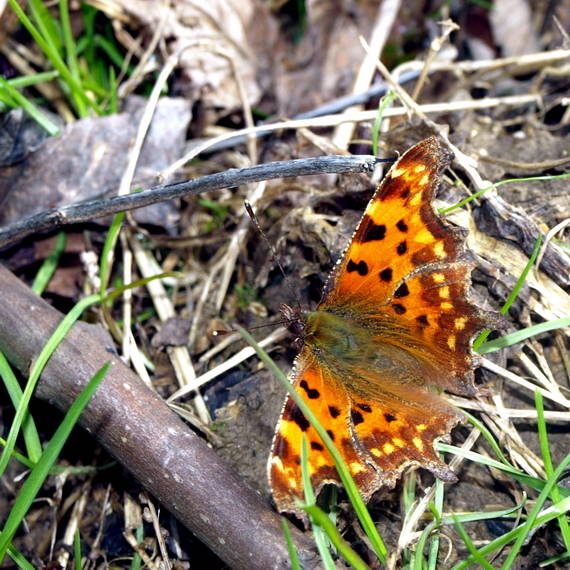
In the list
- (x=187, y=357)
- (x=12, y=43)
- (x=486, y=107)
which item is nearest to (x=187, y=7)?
(x=12, y=43)

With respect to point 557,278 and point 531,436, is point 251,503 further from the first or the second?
point 557,278

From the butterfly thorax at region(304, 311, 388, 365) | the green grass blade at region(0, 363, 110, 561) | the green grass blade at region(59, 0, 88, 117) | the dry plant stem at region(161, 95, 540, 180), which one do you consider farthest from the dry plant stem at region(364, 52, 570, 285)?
the green grass blade at region(59, 0, 88, 117)

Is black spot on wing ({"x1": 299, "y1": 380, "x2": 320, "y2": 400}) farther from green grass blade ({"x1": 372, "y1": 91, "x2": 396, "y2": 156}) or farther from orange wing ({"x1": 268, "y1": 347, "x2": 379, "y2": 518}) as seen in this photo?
green grass blade ({"x1": 372, "y1": 91, "x2": 396, "y2": 156})

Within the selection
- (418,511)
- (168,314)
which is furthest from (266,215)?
(418,511)

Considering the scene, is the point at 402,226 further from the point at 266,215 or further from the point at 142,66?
the point at 142,66

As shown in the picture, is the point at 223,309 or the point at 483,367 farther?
the point at 223,309

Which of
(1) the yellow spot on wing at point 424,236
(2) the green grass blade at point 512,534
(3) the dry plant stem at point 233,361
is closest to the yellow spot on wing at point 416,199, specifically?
(1) the yellow spot on wing at point 424,236
